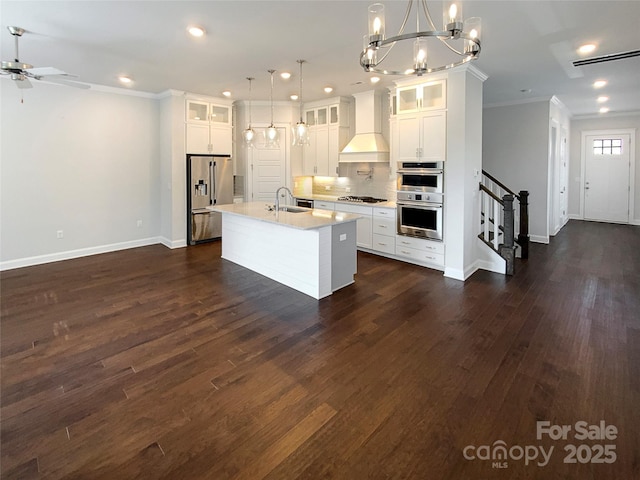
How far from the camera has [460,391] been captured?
98.0 inches

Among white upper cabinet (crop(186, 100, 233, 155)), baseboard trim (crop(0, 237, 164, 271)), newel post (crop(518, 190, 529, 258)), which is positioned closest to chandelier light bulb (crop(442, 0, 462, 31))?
newel post (crop(518, 190, 529, 258))

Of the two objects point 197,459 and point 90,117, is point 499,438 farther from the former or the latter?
point 90,117

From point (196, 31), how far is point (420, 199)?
12.1 feet

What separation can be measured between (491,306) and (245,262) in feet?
11.5

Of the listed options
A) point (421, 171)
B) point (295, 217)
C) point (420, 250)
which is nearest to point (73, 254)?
point (295, 217)

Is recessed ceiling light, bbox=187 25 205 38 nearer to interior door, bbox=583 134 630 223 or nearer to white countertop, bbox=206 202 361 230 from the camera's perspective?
white countertop, bbox=206 202 361 230

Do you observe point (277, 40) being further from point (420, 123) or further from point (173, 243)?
point (173, 243)

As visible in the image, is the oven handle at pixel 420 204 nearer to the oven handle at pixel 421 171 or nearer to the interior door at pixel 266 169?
the oven handle at pixel 421 171

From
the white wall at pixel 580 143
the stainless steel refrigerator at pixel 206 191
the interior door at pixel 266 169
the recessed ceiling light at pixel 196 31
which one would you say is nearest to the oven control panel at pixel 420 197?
the interior door at pixel 266 169

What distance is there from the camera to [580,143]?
9500 mm

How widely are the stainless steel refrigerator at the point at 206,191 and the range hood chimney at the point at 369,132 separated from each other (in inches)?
105

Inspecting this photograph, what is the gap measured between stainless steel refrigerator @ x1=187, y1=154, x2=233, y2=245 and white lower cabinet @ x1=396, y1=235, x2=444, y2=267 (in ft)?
12.4

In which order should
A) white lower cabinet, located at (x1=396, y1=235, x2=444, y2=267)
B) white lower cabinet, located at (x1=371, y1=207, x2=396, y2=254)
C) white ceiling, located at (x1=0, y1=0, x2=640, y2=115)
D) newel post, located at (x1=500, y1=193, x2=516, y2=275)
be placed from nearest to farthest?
1. white ceiling, located at (x1=0, y1=0, x2=640, y2=115)
2. newel post, located at (x1=500, y1=193, x2=516, y2=275)
3. white lower cabinet, located at (x1=396, y1=235, x2=444, y2=267)
4. white lower cabinet, located at (x1=371, y1=207, x2=396, y2=254)

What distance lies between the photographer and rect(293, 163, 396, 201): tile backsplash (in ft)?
22.8
